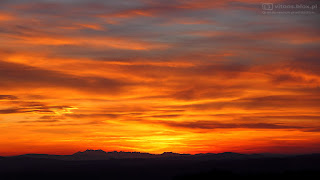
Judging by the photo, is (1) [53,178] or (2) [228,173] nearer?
(2) [228,173]

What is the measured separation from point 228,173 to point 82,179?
365ft

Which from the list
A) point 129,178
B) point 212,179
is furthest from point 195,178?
point 129,178

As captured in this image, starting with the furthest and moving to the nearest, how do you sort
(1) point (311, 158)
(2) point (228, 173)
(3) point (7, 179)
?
(3) point (7, 179) → (1) point (311, 158) → (2) point (228, 173)

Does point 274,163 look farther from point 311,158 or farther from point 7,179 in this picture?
point 7,179

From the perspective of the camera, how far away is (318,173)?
88688mm

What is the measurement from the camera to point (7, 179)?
7657 inches

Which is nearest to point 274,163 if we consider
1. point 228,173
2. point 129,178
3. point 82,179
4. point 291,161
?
point 291,161

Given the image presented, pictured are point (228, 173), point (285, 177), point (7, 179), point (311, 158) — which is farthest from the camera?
point (7, 179)

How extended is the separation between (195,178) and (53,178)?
110 meters

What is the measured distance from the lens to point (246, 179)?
9075 centimetres

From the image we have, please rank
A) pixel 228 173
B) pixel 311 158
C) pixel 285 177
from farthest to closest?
pixel 311 158
pixel 228 173
pixel 285 177

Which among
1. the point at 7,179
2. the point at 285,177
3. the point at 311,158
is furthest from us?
the point at 7,179

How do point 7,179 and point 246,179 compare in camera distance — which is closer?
point 246,179

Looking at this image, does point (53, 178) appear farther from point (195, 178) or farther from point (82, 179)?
point (195, 178)
